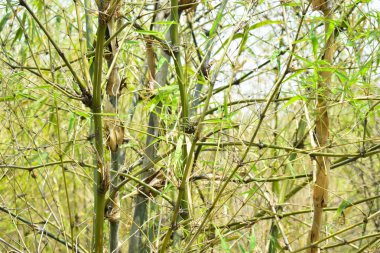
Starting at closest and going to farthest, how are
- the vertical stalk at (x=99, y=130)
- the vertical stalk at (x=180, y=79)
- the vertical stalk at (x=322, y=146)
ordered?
the vertical stalk at (x=99, y=130) < the vertical stalk at (x=180, y=79) < the vertical stalk at (x=322, y=146)

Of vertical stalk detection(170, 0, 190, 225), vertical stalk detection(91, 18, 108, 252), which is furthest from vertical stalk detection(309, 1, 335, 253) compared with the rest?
vertical stalk detection(91, 18, 108, 252)

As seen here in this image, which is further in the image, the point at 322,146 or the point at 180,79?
the point at 322,146

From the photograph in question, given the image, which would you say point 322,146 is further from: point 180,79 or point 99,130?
point 99,130

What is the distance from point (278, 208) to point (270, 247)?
0.60 ft

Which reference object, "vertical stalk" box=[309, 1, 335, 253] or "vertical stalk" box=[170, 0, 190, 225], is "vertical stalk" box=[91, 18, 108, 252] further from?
"vertical stalk" box=[309, 1, 335, 253]

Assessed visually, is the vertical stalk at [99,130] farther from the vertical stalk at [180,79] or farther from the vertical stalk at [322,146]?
the vertical stalk at [322,146]

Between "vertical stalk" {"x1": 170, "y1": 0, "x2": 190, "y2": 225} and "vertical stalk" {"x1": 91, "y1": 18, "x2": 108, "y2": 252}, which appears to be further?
"vertical stalk" {"x1": 170, "y1": 0, "x2": 190, "y2": 225}

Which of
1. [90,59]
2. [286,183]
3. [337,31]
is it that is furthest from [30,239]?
[337,31]

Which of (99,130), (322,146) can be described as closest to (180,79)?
(99,130)

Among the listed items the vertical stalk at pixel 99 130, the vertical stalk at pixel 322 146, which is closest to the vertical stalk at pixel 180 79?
the vertical stalk at pixel 99 130

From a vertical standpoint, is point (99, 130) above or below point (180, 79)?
below

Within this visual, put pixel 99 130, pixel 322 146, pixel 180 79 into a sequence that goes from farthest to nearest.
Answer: pixel 322 146 → pixel 180 79 → pixel 99 130

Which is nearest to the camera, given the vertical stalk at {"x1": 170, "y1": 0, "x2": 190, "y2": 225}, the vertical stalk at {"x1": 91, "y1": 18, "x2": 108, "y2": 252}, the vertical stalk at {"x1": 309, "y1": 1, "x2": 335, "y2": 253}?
the vertical stalk at {"x1": 91, "y1": 18, "x2": 108, "y2": 252}

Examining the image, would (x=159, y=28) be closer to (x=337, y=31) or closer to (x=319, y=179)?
(x=337, y=31)
